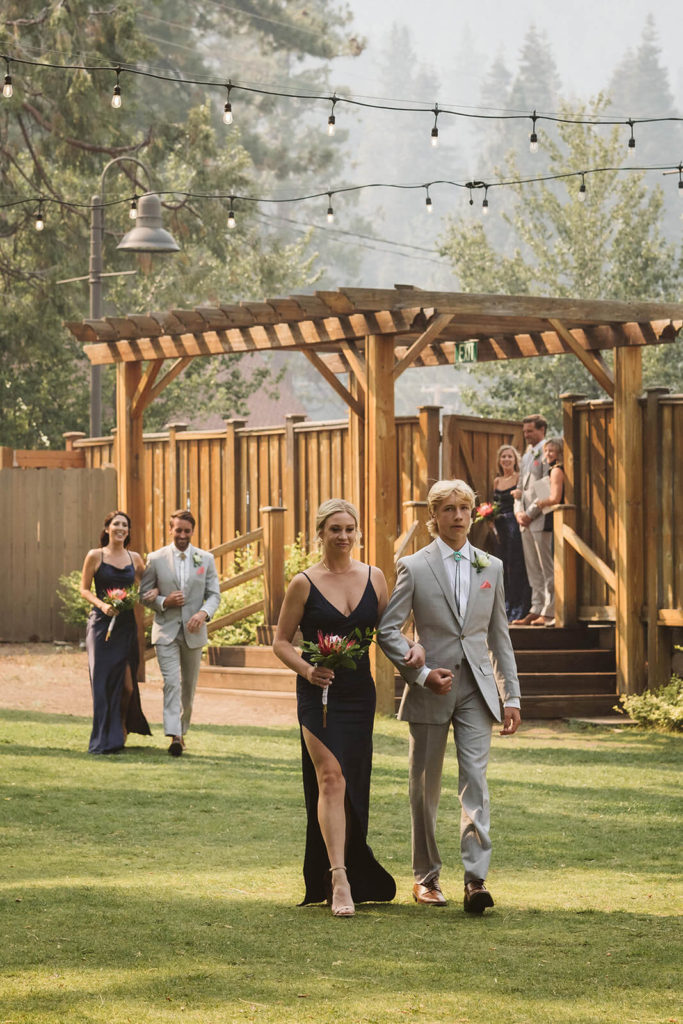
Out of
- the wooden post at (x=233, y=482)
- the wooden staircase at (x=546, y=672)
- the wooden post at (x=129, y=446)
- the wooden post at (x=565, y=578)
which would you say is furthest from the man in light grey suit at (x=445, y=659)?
the wooden post at (x=233, y=482)

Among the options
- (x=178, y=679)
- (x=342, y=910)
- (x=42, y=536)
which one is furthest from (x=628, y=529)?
(x=42, y=536)

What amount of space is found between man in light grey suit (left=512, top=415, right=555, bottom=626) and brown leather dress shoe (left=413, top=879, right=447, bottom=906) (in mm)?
9146

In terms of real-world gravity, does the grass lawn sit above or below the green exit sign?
below

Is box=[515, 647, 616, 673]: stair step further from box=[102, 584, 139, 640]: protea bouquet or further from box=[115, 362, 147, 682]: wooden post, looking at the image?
box=[115, 362, 147, 682]: wooden post

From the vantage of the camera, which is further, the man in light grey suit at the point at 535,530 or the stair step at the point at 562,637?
the man in light grey suit at the point at 535,530

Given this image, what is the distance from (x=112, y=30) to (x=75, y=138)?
2430 mm

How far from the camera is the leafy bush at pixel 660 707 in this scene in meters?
13.9

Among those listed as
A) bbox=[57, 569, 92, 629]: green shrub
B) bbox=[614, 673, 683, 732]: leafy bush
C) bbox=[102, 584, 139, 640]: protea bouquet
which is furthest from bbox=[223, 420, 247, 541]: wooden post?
bbox=[102, 584, 139, 640]: protea bouquet

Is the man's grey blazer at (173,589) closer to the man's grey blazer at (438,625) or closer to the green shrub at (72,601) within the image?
the man's grey blazer at (438,625)

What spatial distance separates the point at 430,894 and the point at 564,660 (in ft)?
28.0

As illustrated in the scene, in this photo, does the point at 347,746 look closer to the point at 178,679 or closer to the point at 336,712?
the point at 336,712

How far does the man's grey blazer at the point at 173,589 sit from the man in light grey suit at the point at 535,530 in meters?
4.65

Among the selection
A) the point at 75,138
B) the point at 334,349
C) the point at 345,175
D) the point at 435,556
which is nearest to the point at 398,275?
the point at 345,175

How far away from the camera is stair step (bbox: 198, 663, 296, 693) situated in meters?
16.0
